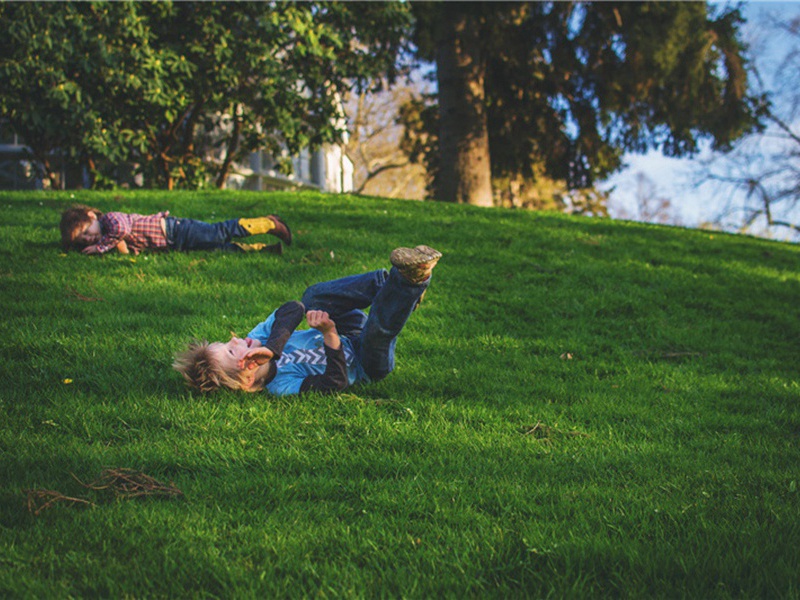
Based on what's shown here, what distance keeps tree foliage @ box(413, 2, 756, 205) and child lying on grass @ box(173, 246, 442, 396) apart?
11549 mm

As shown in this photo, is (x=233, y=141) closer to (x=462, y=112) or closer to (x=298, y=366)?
(x=462, y=112)

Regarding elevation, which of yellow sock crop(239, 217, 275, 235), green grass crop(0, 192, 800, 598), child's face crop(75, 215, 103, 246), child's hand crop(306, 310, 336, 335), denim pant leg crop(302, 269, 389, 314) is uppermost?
yellow sock crop(239, 217, 275, 235)

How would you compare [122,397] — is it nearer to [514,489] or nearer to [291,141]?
[514,489]

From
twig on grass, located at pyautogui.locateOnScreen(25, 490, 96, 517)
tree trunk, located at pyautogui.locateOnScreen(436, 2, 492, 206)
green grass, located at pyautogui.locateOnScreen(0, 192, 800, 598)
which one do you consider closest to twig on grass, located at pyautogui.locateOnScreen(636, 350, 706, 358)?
green grass, located at pyautogui.locateOnScreen(0, 192, 800, 598)

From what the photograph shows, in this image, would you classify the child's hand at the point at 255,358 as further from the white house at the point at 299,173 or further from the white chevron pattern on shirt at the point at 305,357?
the white house at the point at 299,173

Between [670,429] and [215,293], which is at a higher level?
[215,293]

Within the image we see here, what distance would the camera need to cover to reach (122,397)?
13.7ft

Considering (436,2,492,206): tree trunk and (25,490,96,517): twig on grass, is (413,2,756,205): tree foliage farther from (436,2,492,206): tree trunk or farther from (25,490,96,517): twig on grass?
(25,490,96,517): twig on grass

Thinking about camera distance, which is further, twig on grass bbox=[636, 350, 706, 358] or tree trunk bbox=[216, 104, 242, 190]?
tree trunk bbox=[216, 104, 242, 190]

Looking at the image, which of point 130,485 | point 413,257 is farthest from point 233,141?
point 130,485

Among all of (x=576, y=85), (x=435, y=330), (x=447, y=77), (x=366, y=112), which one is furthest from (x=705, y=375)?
(x=366, y=112)

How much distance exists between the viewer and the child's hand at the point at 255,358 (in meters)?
4.13

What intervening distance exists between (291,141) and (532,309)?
27.6 feet

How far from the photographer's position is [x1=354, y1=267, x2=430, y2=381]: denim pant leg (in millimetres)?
4066
